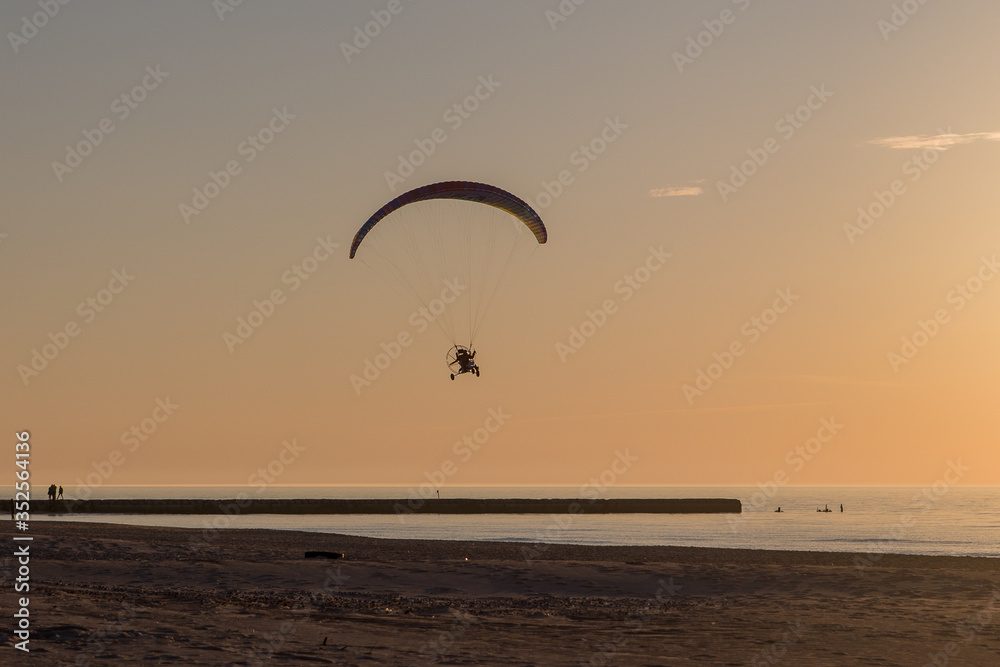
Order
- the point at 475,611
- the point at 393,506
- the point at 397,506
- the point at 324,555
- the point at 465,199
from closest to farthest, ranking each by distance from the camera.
A: the point at 475,611 → the point at 324,555 → the point at 465,199 → the point at 397,506 → the point at 393,506

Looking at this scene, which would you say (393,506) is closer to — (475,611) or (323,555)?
(323,555)

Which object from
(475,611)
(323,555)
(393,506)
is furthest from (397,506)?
(475,611)

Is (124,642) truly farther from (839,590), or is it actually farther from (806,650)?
(839,590)

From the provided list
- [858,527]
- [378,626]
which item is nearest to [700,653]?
[378,626]

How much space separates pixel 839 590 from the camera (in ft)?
73.0

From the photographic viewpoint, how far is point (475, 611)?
18453mm

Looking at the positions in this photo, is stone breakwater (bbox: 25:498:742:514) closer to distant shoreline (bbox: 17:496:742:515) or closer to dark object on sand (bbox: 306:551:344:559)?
distant shoreline (bbox: 17:496:742:515)

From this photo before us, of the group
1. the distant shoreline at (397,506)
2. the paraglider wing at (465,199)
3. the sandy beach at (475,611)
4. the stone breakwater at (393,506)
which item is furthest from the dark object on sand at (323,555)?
the distant shoreline at (397,506)

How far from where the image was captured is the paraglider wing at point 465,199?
92.8 feet

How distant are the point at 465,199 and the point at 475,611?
14.0 m

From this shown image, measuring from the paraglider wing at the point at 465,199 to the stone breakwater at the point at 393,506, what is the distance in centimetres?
6926

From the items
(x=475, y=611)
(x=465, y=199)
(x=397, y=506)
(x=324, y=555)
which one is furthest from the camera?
(x=397, y=506)

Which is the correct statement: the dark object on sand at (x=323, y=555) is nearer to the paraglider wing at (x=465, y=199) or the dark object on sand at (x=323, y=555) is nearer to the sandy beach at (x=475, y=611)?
the sandy beach at (x=475, y=611)

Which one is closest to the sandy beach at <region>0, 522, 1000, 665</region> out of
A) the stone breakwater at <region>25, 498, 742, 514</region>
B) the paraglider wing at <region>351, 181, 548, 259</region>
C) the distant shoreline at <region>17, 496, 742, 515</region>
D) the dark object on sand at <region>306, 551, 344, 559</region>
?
the dark object on sand at <region>306, 551, 344, 559</region>
